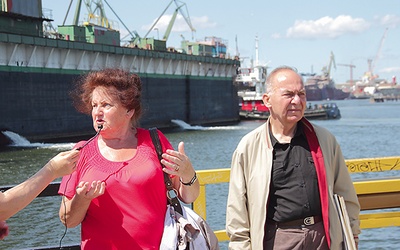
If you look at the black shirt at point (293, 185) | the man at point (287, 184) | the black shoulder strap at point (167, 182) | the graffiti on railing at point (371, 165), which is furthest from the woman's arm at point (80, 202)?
the graffiti on railing at point (371, 165)

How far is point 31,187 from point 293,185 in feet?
4.52

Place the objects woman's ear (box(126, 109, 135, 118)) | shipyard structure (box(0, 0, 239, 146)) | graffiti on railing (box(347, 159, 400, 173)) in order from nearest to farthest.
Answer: woman's ear (box(126, 109, 135, 118)), graffiti on railing (box(347, 159, 400, 173)), shipyard structure (box(0, 0, 239, 146))

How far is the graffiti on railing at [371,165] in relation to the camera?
4645mm

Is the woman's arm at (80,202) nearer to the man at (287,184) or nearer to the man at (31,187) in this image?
the man at (31,187)

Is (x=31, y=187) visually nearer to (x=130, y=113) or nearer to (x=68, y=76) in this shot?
(x=130, y=113)

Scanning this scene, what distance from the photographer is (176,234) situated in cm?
304

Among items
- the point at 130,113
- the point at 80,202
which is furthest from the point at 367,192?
the point at 80,202

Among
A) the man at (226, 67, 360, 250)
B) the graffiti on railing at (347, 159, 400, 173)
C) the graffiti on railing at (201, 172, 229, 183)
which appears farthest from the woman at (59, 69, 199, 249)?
the graffiti on railing at (347, 159, 400, 173)

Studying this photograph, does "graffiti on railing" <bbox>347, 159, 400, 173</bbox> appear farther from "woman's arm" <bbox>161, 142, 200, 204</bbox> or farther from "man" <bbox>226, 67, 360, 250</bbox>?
"woman's arm" <bbox>161, 142, 200, 204</bbox>

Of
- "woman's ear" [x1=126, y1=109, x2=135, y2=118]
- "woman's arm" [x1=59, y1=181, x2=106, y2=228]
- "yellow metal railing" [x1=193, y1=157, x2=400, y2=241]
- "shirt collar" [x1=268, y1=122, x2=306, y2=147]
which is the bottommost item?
"yellow metal railing" [x1=193, y1=157, x2=400, y2=241]

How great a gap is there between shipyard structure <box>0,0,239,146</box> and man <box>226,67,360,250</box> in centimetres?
1912

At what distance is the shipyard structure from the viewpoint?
33125 millimetres

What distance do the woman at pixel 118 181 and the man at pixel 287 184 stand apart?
386 mm

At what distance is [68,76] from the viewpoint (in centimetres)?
3803
